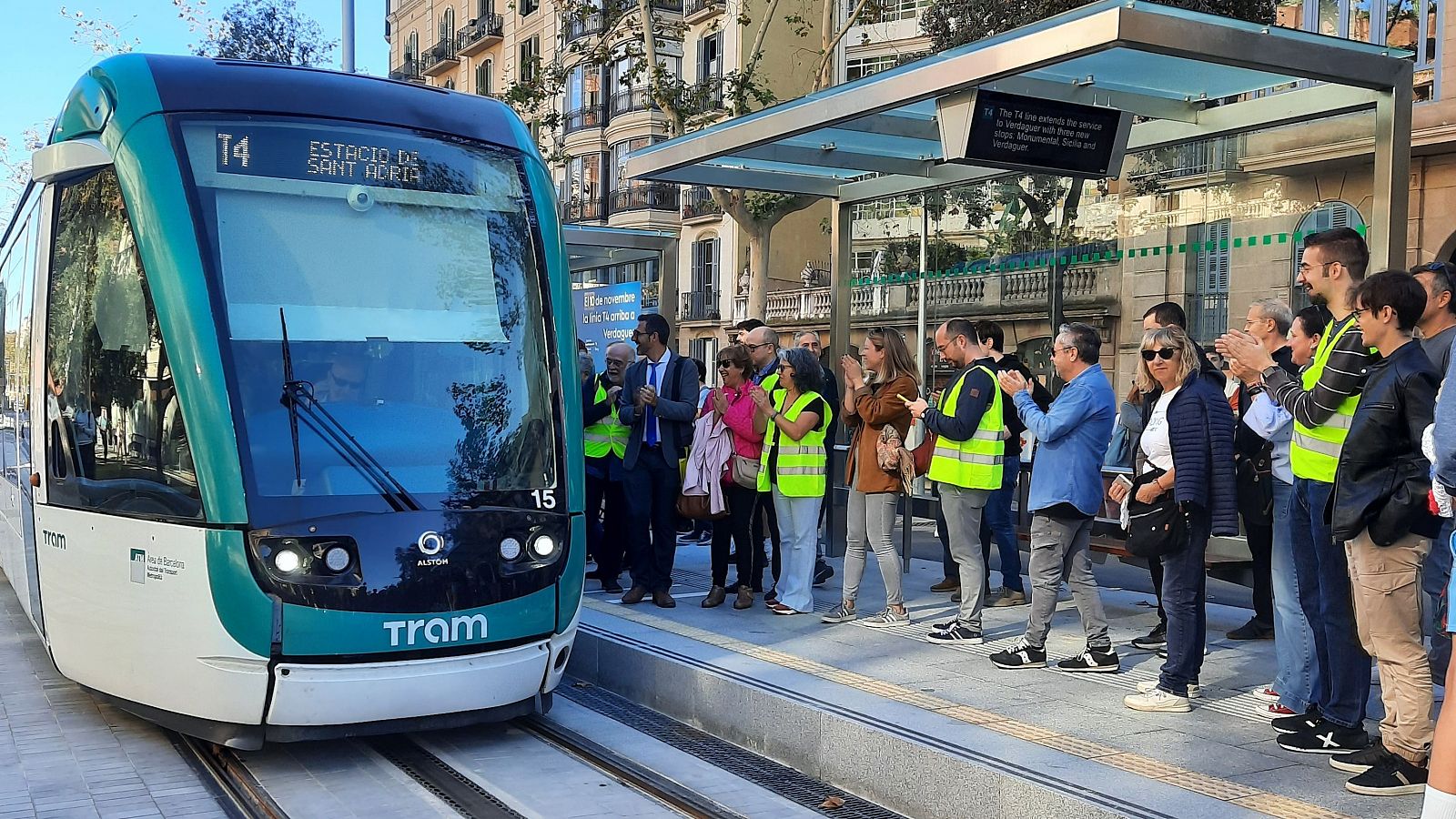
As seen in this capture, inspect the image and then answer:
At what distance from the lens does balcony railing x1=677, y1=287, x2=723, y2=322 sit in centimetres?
4494

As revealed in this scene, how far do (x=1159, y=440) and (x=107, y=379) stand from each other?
4845 mm

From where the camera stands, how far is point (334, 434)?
19.0ft

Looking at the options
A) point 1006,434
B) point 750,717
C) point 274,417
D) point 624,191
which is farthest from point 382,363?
point 624,191

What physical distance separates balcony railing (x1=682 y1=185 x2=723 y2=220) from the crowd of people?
33435mm

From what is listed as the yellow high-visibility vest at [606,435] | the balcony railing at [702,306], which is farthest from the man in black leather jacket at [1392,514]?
the balcony railing at [702,306]

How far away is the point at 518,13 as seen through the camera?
52469 mm

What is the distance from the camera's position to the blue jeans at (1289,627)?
230 inches

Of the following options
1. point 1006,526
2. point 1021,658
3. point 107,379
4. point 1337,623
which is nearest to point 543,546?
point 107,379

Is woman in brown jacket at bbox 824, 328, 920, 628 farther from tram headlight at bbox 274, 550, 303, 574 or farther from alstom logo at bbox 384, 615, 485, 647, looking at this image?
tram headlight at bbox 274, 550, 303, 574

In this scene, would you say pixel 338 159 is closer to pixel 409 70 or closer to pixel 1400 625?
pixel 1400 625

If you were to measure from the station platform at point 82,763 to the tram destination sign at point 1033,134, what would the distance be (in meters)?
5.39

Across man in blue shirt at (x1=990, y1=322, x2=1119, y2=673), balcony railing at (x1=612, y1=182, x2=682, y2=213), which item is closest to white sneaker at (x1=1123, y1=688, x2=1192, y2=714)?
man in blue shirt at (x1=990, y1=322, x2=1119, y2=673)

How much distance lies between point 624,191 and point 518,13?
10.3m

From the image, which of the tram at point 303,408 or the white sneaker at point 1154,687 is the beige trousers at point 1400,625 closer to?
the white sneaker at point 1154,687
